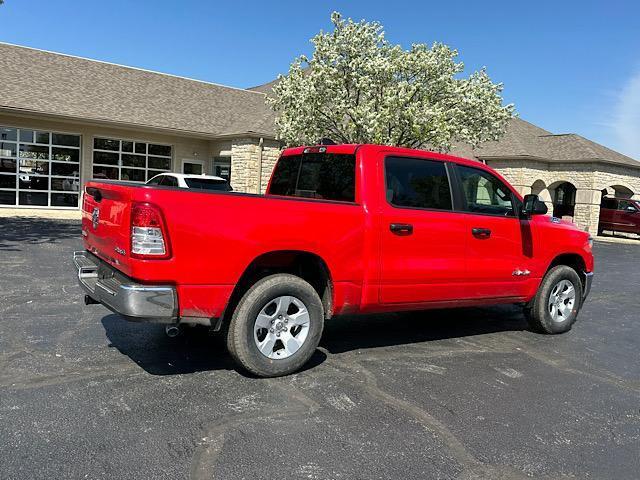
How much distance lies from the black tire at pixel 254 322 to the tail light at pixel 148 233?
0.82m

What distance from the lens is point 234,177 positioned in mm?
22312

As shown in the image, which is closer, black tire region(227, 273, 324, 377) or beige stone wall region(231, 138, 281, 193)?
black tire region(227, 273, 324, 377)

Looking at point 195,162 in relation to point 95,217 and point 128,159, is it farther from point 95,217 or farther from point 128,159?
point 95,217

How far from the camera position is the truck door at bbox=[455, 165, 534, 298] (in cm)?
550

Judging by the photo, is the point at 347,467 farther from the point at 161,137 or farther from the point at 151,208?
the point at 161,137

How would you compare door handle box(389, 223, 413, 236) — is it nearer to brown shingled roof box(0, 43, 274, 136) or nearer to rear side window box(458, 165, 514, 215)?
rear side window box(458, 165, 514, 215)

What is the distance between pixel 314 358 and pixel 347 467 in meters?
1.96

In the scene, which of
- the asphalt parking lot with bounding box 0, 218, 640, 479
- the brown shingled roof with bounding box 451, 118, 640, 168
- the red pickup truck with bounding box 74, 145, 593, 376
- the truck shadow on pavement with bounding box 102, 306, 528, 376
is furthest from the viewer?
the brown shingled roof with bounding box 451, 118, 640, 168

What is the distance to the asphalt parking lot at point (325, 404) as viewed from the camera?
3.14m

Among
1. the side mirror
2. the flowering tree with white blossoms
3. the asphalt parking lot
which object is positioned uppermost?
the flowering tree with white blossoms

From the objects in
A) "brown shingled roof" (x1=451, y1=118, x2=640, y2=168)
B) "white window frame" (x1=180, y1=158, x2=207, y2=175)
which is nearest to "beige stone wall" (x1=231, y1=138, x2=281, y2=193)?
"white window frame" (x1=180, y1=158, x2=207, y2=175)

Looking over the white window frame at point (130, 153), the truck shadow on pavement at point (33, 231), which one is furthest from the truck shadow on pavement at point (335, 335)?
the white window frame at point (130, 153)

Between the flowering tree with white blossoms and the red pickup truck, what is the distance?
9990 millimetres

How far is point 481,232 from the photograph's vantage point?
5488 mm
